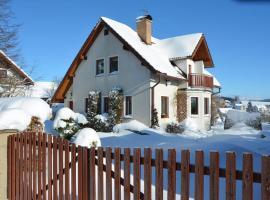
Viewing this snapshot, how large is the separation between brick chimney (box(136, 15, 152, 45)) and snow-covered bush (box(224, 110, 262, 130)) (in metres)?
7.99

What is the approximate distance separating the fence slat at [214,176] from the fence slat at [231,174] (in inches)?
4.3

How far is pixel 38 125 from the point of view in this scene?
6480 millimetres

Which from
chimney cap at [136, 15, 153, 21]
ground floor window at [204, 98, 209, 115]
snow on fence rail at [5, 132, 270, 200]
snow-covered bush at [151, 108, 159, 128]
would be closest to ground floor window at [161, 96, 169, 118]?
snow-covered bush at [151, 108, 159, 128]

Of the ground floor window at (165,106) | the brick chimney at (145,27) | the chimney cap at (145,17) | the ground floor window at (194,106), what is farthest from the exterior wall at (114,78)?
the ground floor window at (194,106)

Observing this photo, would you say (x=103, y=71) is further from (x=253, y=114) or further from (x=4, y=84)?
(x=253, y=114)

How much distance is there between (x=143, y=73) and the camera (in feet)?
71.7

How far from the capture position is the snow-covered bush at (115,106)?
865 inches

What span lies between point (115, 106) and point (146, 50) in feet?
14.7

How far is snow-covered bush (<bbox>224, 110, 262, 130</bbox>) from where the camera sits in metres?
22.4

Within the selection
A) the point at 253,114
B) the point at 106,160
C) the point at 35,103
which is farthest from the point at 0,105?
the point at 253,114

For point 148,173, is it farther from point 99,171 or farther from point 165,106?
point 165,106

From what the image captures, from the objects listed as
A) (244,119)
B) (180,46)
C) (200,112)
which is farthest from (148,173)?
(180,46)

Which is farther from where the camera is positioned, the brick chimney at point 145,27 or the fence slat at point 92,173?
the brick chimney at point 145,27

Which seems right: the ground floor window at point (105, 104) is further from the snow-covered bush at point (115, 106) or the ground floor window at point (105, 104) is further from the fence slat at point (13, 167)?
the fence slat at point (13, 167)
